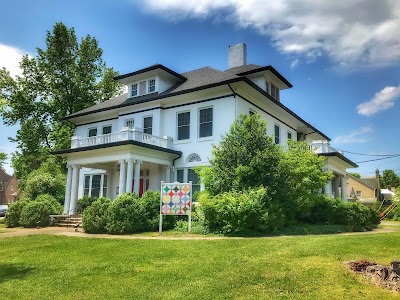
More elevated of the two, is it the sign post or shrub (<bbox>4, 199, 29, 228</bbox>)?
the sign post

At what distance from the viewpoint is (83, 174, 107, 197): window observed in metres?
26.7

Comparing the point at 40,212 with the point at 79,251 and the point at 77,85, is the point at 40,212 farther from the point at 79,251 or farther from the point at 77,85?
the point at 77,85

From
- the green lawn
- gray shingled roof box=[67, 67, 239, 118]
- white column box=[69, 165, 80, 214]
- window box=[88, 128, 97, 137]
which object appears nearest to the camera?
the green lawn

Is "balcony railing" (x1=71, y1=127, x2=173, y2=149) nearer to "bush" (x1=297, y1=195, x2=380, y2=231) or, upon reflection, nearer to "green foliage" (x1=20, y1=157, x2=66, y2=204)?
"green foliage" (x1=20, y1=157, x2=66, y2=204)

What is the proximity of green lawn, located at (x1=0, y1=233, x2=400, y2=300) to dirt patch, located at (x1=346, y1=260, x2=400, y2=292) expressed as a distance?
0.66ft

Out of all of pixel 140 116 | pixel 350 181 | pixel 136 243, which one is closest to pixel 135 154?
pixel 140 116

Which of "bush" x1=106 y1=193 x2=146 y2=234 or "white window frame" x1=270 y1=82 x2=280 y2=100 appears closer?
"bush" x1=106 y1=193 x2=146 y2=234

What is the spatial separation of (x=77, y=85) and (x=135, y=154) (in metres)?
19.6

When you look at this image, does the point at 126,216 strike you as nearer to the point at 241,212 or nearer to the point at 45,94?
the point at 241,212

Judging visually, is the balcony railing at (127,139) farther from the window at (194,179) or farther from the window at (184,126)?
the window at (194,179)

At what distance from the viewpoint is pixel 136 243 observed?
38.9ft

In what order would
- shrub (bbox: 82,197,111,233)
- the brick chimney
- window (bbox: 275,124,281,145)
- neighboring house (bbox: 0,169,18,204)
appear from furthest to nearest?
1. neighboring house (bbox: 0,169,18,204)
2. the brick chimney
3. window (bbox: 275,124,281,145)
4. shrub (bbox: 82,197,111,233)

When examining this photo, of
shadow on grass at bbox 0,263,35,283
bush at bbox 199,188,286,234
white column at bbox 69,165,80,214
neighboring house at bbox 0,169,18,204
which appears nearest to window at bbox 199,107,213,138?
bush at bbox 199,188,286,234

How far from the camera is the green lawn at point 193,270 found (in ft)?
20.3
